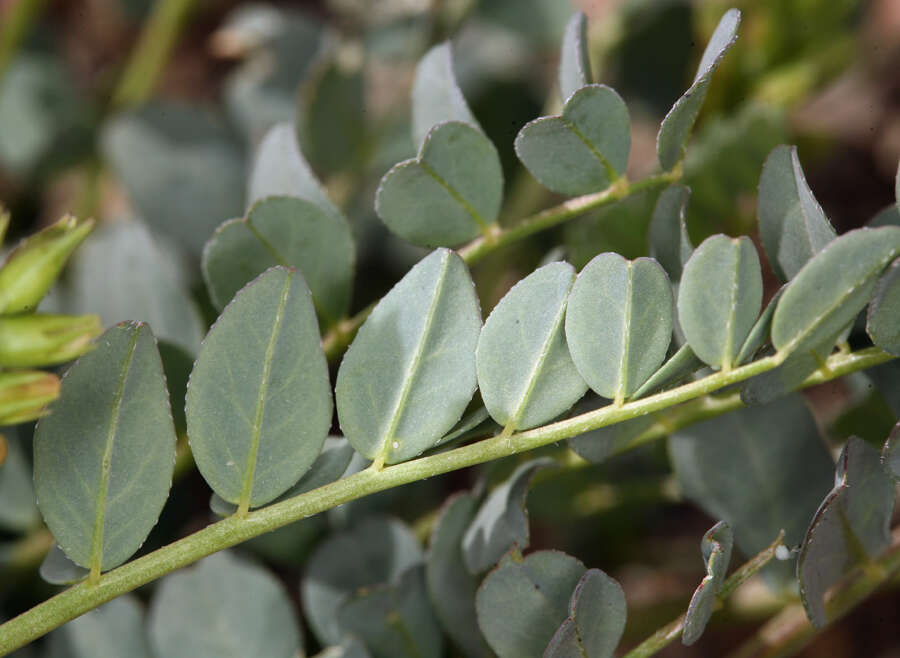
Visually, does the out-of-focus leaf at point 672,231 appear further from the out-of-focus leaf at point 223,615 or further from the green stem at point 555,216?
the out-of-focus leaf at point 223,615

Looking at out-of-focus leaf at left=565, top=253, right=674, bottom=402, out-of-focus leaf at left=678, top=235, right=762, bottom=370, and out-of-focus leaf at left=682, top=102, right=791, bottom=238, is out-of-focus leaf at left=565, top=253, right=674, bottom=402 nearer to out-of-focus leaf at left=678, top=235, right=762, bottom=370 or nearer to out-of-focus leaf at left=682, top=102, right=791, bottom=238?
out-of-focus leaf at left=678, top=235, right=762, bottom=370

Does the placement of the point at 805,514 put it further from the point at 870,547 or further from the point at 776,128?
the point at 776,128

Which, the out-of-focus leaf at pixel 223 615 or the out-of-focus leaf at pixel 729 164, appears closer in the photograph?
the out-of-focus leaf at pixel 223 615

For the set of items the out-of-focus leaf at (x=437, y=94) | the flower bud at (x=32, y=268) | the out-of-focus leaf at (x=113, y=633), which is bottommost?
the out-of-focus leaf at (x=113, y=633)

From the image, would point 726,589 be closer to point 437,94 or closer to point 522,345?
point 522,345

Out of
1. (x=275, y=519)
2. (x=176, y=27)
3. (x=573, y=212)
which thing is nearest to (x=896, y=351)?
(x=573, y=212)

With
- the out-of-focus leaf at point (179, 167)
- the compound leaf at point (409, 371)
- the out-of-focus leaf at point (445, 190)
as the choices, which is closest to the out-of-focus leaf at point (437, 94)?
the out-of-focus leaf at point (445, 190)

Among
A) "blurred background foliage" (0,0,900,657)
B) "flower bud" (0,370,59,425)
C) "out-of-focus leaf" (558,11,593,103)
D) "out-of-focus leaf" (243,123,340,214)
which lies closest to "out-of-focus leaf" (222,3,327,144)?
"blurred background foliage" (0,0,900,657)
